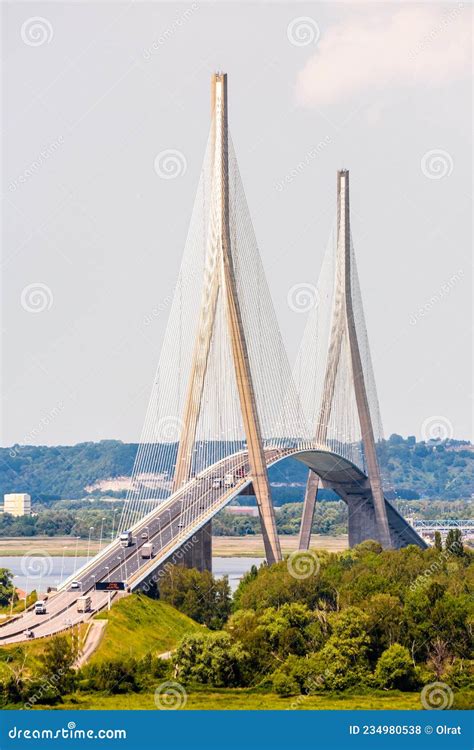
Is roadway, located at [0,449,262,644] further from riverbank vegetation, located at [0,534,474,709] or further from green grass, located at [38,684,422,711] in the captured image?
green grass, located at [38,684,422,711]

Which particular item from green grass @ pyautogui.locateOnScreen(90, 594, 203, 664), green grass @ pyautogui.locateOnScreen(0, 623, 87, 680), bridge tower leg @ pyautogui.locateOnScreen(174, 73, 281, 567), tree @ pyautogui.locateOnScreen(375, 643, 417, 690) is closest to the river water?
bridge tower leg @ pyautogui.locateOnScreen(174, 73, 281, 567)

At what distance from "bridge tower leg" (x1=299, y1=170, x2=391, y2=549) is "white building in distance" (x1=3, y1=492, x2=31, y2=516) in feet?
225

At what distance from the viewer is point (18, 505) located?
6324 inches

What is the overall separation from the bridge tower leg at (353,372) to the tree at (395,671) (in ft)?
111

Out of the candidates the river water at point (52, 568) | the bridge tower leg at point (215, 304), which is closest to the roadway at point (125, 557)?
the bridge tower leg at point (215, 304)

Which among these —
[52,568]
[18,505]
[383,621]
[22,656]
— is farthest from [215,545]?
[22,656]

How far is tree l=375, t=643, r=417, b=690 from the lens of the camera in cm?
5069

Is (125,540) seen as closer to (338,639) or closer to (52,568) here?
(338,639)

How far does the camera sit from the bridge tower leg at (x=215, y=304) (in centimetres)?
6575

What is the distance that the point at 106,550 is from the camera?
206 feet

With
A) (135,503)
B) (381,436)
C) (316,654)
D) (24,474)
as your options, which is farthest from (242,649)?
(24,474)

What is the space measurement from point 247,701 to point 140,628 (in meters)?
6.73

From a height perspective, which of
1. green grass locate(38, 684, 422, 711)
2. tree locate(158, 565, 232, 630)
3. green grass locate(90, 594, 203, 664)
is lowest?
green grass locate(38, 684, 422, 711)

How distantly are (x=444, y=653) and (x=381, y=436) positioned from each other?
1592 inches
